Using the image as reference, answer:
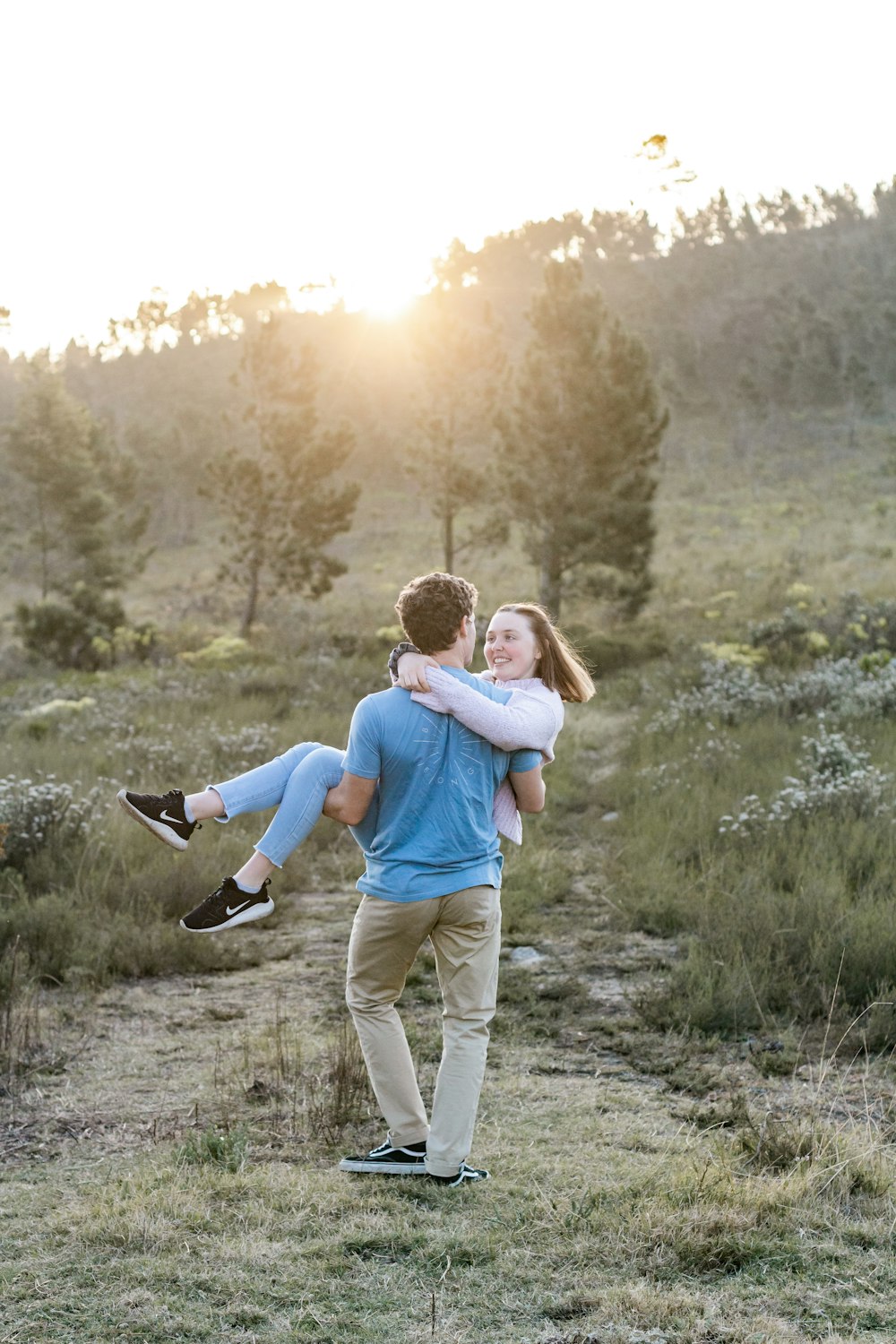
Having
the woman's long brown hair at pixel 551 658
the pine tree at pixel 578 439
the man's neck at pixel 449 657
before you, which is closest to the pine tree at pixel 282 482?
the pine tree at pixel 578 439

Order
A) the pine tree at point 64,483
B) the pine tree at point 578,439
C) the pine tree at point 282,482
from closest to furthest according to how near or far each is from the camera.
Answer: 1. the pine tree at point 578,439
2. the pine tree at point 282,482
3. the pine tree at point 64,483

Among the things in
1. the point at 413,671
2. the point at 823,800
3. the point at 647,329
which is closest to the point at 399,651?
the point at 413,671

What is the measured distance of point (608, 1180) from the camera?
3.62 meters

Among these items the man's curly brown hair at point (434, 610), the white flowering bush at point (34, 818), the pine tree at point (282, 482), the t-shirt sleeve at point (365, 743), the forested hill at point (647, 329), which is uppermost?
the forested hill at point (647, 329)

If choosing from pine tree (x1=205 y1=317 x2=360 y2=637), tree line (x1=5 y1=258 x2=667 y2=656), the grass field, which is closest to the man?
the grass field

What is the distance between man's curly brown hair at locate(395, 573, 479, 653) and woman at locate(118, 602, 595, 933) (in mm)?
58

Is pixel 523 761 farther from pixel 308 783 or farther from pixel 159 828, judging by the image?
pixel 159 828

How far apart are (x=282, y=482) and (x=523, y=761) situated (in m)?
25.4

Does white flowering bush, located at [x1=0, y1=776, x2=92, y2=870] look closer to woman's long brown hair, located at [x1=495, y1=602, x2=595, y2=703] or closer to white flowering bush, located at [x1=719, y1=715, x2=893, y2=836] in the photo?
white flowering bush, located at [x1=719, y1=715, x2=893, y2=836]

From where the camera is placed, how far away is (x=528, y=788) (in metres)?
3.81

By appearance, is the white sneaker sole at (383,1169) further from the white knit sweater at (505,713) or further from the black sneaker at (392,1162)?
the white knit sweater at (505,713)

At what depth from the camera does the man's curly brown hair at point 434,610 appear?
353cm

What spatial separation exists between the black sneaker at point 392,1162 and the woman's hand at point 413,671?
1.52 meters

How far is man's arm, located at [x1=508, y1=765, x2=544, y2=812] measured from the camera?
3.78m
